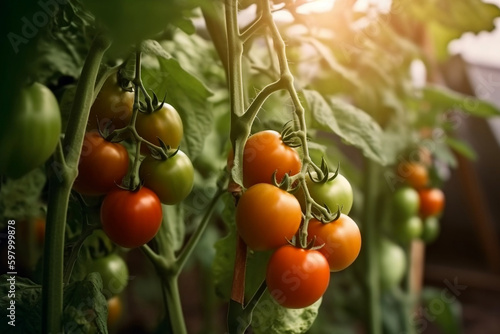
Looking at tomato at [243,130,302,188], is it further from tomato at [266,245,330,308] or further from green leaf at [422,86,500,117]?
green leaf at [422,86,500,117]

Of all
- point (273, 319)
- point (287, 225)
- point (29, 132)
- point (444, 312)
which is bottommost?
point (444, 312)

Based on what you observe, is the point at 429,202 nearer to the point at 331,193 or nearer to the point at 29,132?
the point at 331,193

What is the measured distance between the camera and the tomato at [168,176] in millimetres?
Result: 355

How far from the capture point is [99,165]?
34cm

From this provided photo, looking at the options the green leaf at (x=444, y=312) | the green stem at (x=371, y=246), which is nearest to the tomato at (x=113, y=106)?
the green stem at (x=371, y=246)

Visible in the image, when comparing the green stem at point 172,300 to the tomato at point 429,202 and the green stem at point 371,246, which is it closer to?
the green stem at point 371,246

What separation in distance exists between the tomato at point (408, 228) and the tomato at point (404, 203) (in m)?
0.01

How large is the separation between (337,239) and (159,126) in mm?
140

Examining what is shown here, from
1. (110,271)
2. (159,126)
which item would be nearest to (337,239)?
(159,126)

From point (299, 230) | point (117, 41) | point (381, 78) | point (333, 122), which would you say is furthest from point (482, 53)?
point (117, 41)

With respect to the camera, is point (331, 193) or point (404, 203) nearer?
point (331, 193)

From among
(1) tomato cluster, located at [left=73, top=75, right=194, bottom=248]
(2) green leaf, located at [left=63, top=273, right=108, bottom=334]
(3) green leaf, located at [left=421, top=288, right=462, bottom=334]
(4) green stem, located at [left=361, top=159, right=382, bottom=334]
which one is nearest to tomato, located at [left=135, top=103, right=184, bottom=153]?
(1) tomato cluster, located at [left=73, top=75, right=194, bottom=248]

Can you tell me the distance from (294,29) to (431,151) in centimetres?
39

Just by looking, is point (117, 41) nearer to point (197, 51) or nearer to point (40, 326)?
point (40, 326)
